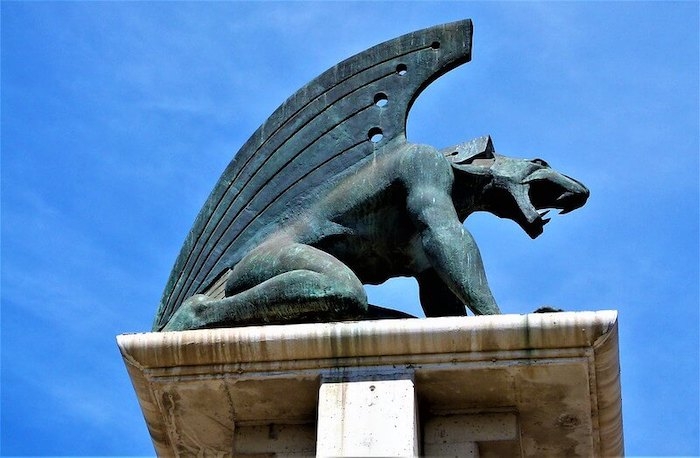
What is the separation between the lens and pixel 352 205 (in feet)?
30.5

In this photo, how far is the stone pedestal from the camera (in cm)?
802

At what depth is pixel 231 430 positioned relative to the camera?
870 cm

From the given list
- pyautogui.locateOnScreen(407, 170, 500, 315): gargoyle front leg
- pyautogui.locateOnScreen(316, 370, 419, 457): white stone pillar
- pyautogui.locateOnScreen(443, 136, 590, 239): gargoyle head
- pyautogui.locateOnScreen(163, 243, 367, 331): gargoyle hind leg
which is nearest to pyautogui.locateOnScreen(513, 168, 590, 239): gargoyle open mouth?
pyautogui.locateOnScreen(443, 136, 590, 239): gargoyle head

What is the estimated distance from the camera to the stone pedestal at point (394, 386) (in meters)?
8.02

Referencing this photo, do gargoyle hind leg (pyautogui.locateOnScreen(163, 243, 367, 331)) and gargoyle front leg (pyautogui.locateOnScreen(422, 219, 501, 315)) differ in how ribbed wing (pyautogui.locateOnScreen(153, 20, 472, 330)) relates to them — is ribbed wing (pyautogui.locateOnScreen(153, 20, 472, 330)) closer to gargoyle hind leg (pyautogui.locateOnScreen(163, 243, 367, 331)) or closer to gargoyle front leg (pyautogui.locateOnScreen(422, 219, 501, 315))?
gargoyle hind leg (pyautogui.locateOnScreen(163, 243, 367, 331))

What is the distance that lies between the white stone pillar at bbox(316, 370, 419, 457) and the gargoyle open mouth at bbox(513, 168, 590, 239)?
1.76 metres

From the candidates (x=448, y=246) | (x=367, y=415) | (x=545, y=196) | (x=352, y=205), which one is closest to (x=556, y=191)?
(x=545, y=196)

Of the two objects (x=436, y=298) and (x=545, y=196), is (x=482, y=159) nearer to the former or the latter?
(x=545, y=196)

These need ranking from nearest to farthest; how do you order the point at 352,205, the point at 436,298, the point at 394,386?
1. the point at 394,386
2. the point at 352,205
3. the point at 436,298

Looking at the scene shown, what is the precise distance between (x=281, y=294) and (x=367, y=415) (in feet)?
3.53

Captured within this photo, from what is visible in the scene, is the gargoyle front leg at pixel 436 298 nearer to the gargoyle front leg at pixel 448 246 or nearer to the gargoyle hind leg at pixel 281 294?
the gargoyle front leg at pixel 448 246

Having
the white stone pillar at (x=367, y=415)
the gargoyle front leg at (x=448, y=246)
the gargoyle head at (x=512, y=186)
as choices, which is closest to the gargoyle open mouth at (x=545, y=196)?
the gargoyle head at (x=512, y=186)

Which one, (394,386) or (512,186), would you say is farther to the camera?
(512,186)

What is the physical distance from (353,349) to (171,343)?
104 cm
